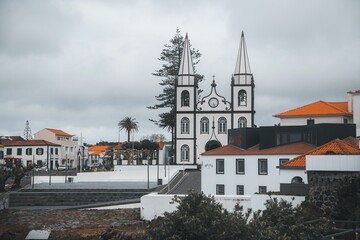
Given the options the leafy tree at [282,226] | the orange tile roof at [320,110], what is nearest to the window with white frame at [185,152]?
the orange tile roof at [320,110]

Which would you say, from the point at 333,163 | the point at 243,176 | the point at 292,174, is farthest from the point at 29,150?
the point at 333,163

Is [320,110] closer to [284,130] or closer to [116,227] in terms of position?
[284,130]

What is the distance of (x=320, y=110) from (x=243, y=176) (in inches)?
655

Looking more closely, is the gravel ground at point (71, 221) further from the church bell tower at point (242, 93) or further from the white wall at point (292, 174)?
the church bell tower at point (242, 93)

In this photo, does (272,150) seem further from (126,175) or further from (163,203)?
(126,175)

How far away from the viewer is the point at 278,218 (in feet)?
49.8

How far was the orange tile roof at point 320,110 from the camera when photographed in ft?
156

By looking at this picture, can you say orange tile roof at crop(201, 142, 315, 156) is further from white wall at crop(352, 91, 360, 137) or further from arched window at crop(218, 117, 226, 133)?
arched window at crop(218, 117, 226, 133)

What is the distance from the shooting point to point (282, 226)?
14586 mm

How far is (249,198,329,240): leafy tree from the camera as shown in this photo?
1345 cm

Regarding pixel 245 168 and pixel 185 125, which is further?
pixel 185 125

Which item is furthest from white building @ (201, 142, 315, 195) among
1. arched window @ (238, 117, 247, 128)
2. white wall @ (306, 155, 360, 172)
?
arched window @ (238, 117, 247, 128)

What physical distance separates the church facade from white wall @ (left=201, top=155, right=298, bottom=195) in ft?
53.7

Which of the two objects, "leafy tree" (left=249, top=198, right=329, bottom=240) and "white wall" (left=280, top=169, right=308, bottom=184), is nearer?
"leafy tree" (left=249, top=198, right=329, bottom=240)
